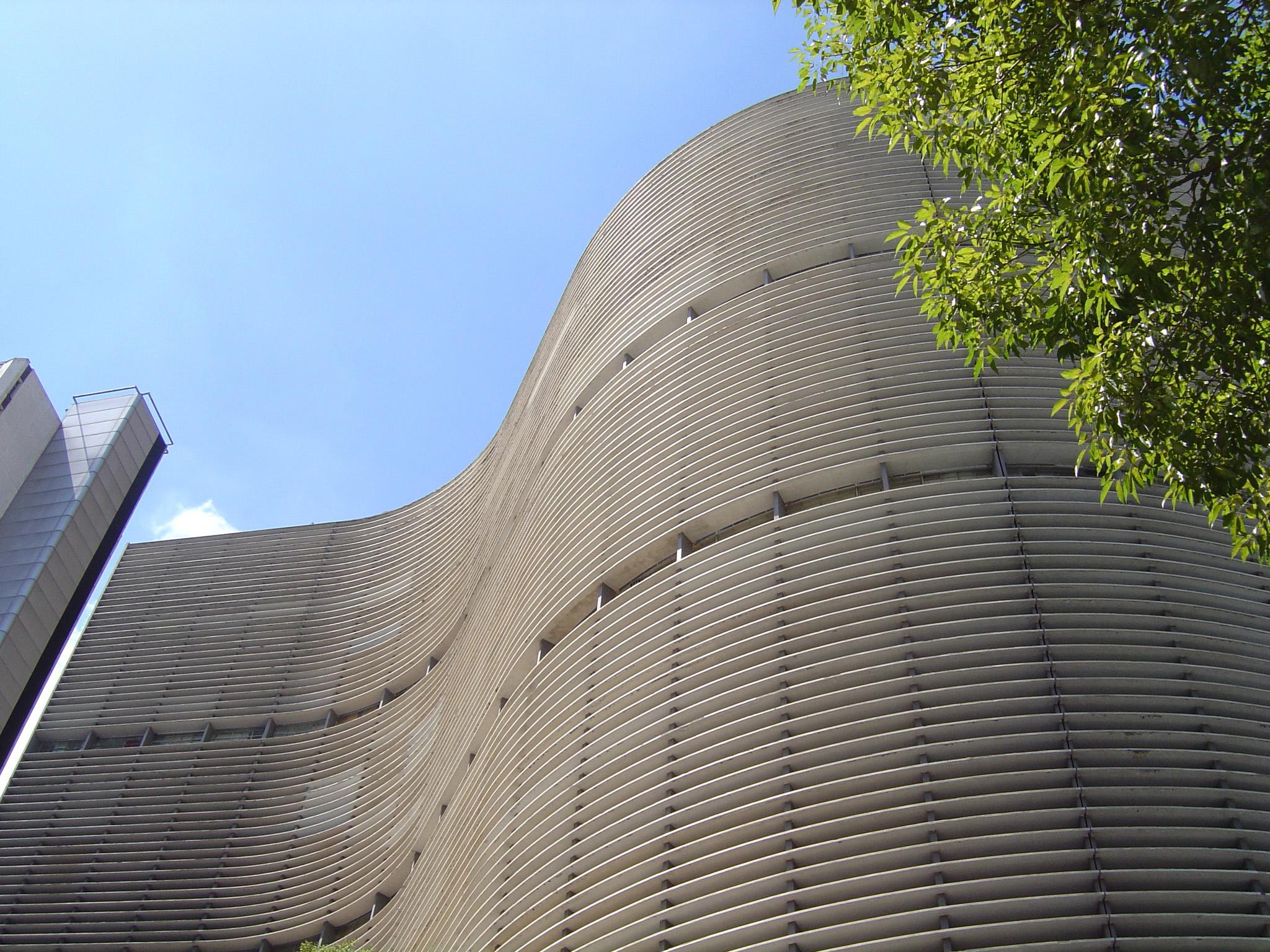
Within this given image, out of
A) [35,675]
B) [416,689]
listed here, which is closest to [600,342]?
[416,689]

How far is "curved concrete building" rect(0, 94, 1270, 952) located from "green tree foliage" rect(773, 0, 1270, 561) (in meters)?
3.07

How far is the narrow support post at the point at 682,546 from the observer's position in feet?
37.7

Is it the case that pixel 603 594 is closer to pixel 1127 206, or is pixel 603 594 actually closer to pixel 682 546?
pixel 682 546

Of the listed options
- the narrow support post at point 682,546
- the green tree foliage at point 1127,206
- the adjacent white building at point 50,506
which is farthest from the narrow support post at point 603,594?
the adjacent white building at point 50,506

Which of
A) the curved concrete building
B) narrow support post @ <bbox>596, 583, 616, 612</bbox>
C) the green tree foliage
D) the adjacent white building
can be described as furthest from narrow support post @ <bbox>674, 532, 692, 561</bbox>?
the adjacent white building

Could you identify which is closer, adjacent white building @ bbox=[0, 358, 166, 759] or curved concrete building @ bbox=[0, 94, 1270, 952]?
curved concrete building @ bbox=[0, 94, 1270, 952]

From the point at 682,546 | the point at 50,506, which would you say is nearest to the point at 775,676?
the point at 682,546

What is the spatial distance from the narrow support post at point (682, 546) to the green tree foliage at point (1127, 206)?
18.9 ft

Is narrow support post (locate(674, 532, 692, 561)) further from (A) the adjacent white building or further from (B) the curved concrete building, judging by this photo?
(A) the adjacent white building

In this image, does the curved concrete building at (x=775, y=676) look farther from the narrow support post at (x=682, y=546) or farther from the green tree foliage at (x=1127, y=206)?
the green tree foliage at (x=1127, y=206)

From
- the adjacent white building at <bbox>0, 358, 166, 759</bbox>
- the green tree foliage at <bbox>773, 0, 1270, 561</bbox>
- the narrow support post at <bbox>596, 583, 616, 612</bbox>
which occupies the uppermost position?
the adjacent white building at <bbox>0, 358, 166, 759</bbox>

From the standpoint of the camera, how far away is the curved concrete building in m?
7.52

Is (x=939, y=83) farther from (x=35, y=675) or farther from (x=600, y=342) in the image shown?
(x=35, y=675)

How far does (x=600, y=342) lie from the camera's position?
52.5 feet
